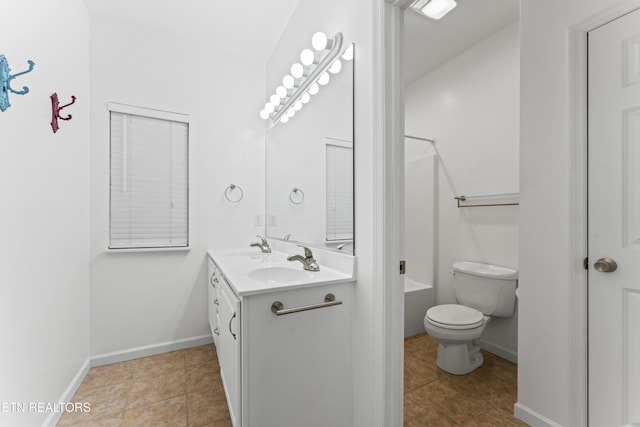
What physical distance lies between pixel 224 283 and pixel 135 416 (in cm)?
88

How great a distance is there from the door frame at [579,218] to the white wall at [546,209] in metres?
0.02

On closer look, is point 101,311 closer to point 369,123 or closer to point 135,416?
point 135,416

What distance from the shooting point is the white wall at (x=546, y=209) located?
1322 millimetres

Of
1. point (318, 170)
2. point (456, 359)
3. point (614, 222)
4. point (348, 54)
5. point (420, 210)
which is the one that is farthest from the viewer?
point (420, 210)

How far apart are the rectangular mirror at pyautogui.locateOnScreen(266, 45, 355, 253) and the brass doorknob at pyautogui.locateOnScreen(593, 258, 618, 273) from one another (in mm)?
1040

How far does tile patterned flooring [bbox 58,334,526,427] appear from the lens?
1.54 meters

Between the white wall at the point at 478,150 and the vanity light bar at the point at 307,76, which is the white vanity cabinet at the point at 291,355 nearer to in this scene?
the vanity light bar at the point at 307,76

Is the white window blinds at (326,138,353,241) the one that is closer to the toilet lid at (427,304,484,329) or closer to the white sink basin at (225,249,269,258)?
the white sink basin at (225,249,269,258)

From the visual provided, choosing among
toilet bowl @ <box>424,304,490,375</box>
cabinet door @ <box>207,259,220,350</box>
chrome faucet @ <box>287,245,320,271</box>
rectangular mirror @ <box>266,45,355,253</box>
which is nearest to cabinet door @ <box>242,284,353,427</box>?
chrome faucet @ <box>287,245,320,271</box>

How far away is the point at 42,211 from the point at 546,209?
8.02ft

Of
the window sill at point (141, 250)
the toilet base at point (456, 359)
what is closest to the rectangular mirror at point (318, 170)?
the window sill at point (141, 250)

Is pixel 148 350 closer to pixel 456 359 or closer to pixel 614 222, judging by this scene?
pixel 456 359

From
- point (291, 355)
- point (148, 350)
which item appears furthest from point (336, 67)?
point (148, 350)

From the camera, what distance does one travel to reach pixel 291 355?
4.07ft
